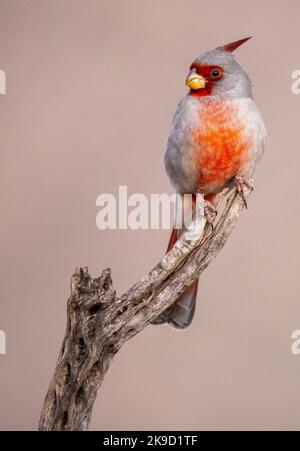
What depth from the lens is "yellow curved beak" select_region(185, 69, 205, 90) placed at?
3.94 meters

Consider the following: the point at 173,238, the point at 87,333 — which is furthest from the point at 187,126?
the point at 87,333

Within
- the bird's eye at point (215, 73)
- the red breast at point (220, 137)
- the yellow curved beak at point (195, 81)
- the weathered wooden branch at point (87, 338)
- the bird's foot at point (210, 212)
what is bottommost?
the weathered wooden branch at point (87, 338)

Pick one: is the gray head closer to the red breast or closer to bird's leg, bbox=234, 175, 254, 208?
the red breast

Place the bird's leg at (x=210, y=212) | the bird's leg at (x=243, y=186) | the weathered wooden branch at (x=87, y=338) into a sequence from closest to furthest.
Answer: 1. the weathered wooden branch at (x=87, y=338)
2. the bird's leg at (x=210, y=212)
3. the bird's leg at (x=243, y=186)

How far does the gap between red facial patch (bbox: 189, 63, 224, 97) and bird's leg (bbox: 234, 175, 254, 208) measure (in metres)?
0.40

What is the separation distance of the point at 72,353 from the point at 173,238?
3.44 ft

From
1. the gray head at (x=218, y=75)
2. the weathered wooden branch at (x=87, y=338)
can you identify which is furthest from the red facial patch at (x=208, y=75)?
the weathered wooden branch at (x=87, y=338)

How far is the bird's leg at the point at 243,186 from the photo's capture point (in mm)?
3924

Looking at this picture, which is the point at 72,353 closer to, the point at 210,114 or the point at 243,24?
the point at 210,114

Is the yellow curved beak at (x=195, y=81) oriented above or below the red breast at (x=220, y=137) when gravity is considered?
above

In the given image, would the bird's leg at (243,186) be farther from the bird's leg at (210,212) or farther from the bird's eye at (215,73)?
the bird's eye at (215,73)

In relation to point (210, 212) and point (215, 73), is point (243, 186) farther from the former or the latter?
point (215, 73)

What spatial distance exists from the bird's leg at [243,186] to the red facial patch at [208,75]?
40 cm

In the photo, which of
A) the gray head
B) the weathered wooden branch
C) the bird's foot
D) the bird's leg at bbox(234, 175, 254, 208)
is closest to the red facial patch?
the gray head
